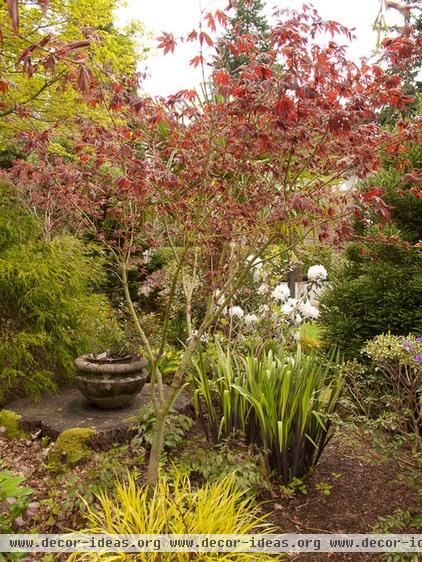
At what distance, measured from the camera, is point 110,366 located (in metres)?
4.62

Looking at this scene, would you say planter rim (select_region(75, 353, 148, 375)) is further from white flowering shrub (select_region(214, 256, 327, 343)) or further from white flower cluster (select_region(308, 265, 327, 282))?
white flower cluster (select_region(308, 265, 327, 282))

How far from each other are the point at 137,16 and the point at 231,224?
12.6 metres

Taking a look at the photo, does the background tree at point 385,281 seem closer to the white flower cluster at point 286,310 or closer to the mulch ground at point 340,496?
the white flower cluster at point 286,310

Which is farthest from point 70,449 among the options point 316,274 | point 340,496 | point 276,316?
point 316,274

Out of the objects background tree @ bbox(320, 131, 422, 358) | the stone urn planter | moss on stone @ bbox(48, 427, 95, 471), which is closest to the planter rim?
the stone urn planter

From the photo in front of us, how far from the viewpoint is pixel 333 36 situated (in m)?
2.89

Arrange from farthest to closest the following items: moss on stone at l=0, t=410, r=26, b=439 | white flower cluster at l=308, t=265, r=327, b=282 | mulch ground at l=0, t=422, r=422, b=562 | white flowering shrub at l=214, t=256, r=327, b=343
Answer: white flower cluster at l=308, t=265, r=327, b=282 < white flowering shrub at l=214, t=256, r=327, b=343 < moss on stone at l=0, t=410, r=26, b=439 < mulch ground at l=0, t=422, r=422, b=562

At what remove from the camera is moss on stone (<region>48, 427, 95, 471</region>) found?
389cm

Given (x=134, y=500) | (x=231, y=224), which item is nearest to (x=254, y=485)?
(x=134, y=500)

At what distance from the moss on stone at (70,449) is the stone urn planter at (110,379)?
0.50 meters

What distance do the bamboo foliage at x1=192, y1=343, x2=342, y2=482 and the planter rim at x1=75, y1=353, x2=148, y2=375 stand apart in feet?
3.71

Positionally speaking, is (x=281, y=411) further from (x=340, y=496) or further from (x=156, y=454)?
(x=156, y=454)

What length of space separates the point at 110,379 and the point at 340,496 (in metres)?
2.26

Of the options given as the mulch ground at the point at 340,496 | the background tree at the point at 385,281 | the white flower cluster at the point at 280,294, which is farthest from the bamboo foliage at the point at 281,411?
the white flower cluster at the point at 280,294
